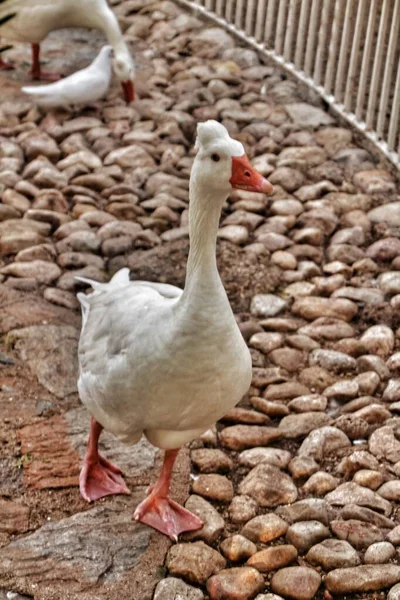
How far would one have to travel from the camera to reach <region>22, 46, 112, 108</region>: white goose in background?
6922 millimetres

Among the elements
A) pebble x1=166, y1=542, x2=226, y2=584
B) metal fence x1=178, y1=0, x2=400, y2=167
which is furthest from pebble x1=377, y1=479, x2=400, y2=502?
metal fence x1=178, y1=0, x2=400, y2=167

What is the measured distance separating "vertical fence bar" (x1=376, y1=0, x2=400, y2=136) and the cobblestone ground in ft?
0.94

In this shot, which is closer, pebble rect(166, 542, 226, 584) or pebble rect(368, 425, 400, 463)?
pebble rect(166, 542, 226, 584)

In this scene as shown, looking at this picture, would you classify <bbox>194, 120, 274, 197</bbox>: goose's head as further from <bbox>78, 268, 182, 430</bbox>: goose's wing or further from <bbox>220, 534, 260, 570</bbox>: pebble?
<bbox>220, 534, 260, 570</bbox>: pebble

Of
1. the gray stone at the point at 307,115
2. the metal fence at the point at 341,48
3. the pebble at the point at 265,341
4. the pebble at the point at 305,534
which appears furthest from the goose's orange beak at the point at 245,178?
the gray stone at the point at 307,115

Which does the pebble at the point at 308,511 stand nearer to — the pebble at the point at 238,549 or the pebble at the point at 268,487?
the pebble at the point at 268,487

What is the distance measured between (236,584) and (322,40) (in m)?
5.00

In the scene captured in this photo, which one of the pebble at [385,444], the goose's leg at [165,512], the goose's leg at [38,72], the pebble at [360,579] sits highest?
the pebble at [360,579]

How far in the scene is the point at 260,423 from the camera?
4.38 m

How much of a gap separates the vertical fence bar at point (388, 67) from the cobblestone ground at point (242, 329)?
29 centimetres

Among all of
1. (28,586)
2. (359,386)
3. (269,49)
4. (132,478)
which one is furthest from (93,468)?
(269,49)

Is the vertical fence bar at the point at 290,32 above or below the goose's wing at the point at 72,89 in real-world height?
above

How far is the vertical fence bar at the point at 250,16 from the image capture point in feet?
26.5

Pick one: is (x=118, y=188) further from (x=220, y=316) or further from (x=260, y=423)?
(x=220, y=316)
